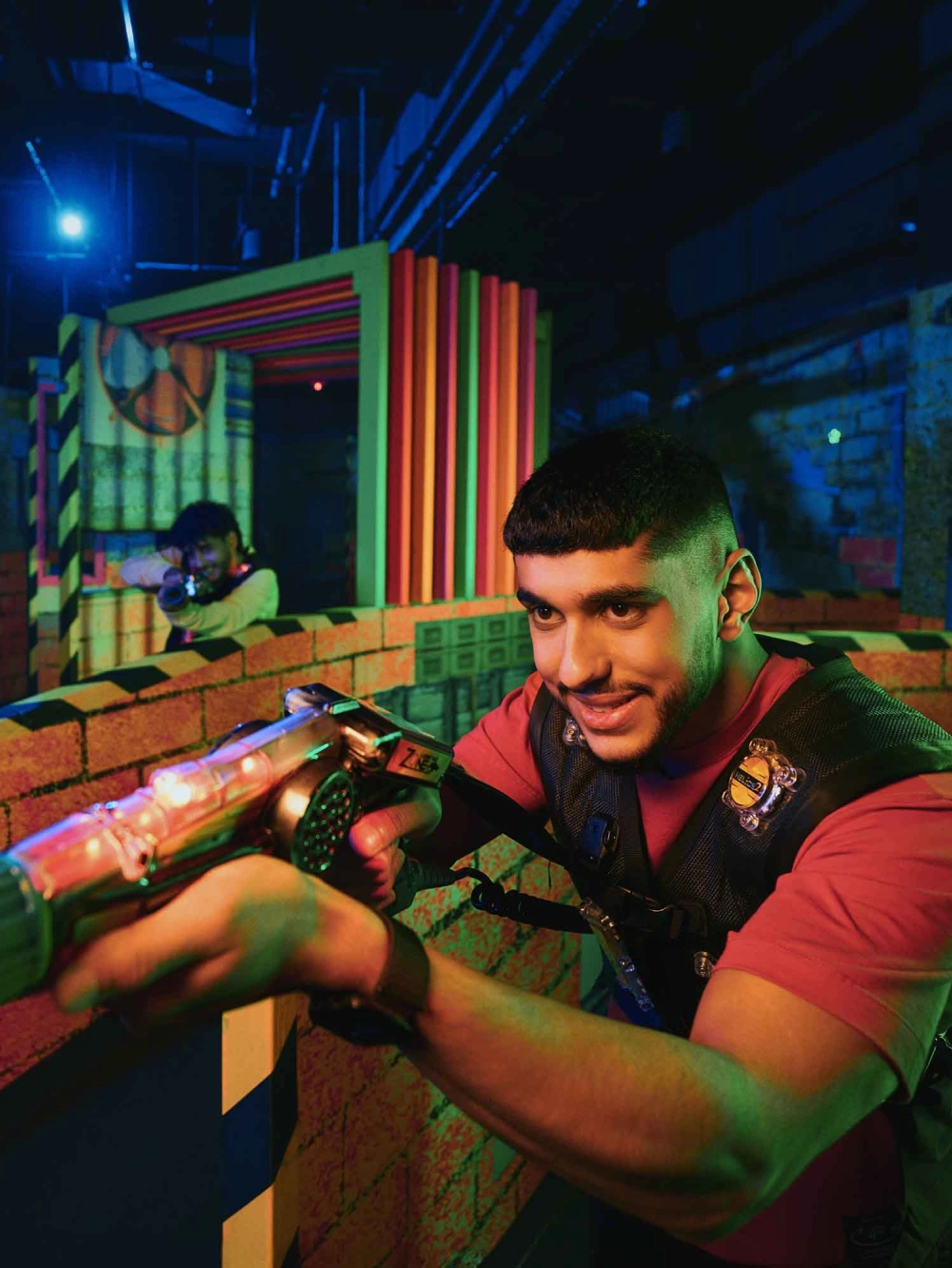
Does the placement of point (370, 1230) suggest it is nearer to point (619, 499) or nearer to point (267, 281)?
point (619, 499)

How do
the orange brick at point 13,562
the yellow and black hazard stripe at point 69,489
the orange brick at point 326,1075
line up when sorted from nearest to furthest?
1. the orange brick at point 326,1075
2. the yellow and black hazard stripe at point 69,489
3. the orange brick at point 13,562

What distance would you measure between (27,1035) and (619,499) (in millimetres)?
2321

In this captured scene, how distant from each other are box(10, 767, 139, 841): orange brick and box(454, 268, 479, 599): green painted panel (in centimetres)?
283

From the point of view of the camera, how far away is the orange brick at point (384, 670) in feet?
14.9

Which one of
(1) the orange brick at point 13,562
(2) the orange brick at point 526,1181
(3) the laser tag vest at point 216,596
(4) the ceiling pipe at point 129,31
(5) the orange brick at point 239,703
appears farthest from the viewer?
(1) the orange brick at point 13,562

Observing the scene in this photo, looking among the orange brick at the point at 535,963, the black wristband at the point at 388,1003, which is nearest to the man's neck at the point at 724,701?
the black wristband at the point at 388,1003

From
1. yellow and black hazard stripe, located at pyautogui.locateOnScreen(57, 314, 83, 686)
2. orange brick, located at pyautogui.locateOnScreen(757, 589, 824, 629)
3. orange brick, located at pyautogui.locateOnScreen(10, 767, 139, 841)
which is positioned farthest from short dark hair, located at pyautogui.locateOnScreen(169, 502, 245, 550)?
orange brick, located at pyautogui.locateOnScreen(757, 589, 824, 629)

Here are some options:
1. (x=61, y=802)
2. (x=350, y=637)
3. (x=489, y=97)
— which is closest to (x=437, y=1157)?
(x=61, y=802)

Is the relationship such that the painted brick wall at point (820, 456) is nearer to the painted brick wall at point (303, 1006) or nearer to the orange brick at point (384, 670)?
the orange brick at point (384, 670)

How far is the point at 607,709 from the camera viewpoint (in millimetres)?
1316

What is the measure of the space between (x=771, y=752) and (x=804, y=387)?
620cm

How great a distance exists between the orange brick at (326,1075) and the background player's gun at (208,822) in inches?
26.1

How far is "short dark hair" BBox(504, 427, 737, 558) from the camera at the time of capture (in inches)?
49.4

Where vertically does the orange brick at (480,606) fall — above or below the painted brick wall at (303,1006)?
above
